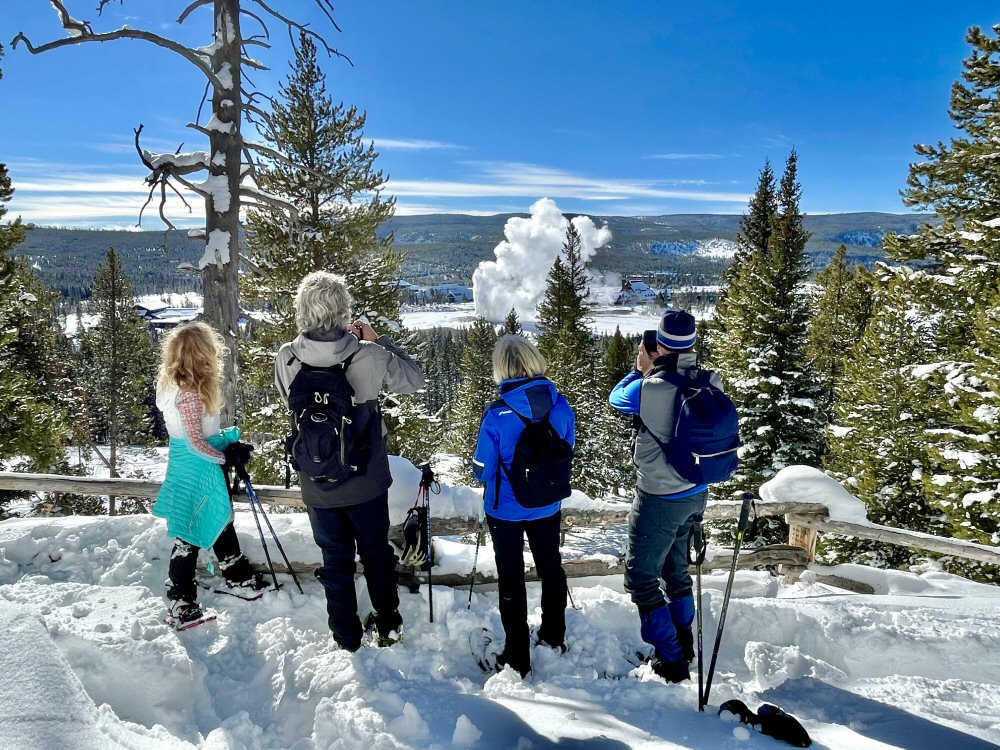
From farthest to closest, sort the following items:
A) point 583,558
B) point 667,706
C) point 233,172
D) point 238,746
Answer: point 233,172
point 583,558
point 667,706
point 238,746

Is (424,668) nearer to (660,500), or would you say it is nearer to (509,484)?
(509,484)

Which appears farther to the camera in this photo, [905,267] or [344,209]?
[344,209]

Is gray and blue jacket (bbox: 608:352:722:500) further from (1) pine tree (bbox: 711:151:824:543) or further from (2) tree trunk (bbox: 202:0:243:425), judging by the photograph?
(1) pine tree (bbox: 711:151:824:543)

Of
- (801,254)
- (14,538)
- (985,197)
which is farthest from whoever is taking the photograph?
(801,254)

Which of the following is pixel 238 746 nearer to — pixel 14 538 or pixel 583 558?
pixel 583 558

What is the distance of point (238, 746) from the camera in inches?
116

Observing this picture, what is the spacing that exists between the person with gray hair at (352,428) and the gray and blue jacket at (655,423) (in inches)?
55.9

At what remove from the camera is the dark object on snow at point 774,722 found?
2.84 meters

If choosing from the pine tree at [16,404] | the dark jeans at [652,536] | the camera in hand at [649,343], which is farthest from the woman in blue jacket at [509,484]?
the pine tree at [16,404]

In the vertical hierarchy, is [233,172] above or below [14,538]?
above

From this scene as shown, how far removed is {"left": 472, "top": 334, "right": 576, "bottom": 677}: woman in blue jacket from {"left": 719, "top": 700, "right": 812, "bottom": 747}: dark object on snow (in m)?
1.31

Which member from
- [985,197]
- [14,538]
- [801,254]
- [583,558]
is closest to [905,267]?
[985,197]

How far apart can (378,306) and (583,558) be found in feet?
34.8

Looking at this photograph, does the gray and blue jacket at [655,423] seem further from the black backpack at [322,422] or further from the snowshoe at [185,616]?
the snowshoe at [185,616]
